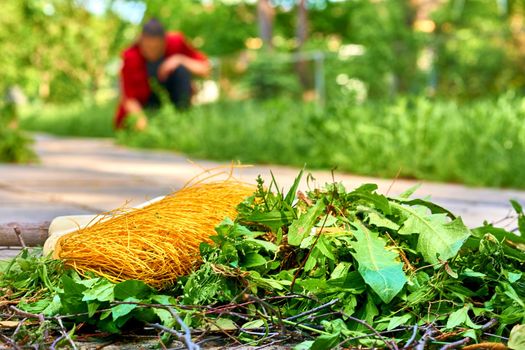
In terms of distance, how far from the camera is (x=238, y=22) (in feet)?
117

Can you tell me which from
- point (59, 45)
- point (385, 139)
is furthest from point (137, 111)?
point (59, 45)

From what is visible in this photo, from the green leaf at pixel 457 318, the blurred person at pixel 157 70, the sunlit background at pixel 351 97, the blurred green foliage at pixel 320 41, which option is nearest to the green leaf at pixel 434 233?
the green leaf at pixel 457 318

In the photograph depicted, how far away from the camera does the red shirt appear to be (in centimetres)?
1080

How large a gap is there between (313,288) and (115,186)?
367 cm

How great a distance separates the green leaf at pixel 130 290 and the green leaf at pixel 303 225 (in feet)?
1.15

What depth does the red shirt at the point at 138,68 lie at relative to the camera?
10.8m

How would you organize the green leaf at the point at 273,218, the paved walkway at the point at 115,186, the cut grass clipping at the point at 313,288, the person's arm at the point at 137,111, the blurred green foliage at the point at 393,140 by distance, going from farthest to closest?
1. the person's arm at the point at 137,111
2. the blurred green foliage at the point at 393,140
3. the paved walkway at the point at 115,186
4. the green leaf at the point at 273,218
5. the cut grass clipping at the point at 313,288

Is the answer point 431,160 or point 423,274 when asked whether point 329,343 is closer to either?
point 423,274

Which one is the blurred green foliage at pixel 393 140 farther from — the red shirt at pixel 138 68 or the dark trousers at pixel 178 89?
the red shirt at pixel 138 68

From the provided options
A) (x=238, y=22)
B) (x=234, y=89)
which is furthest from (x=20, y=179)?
(x=238, y=22)

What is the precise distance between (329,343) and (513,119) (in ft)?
14.3

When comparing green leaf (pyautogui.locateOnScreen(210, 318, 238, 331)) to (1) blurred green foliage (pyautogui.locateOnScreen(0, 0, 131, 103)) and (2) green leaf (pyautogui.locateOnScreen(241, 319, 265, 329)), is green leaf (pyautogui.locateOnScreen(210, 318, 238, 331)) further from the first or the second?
(1) blurred green foliage (pyautogui.locateOnScreen(0, 0, 131, 103))

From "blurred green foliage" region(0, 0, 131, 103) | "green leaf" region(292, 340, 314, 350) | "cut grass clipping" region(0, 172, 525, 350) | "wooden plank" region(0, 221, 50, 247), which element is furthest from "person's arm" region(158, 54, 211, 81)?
"blurred green foliage" region(0, 0, 131, 103)

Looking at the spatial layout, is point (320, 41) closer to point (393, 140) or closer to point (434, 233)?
point (393, 140)
